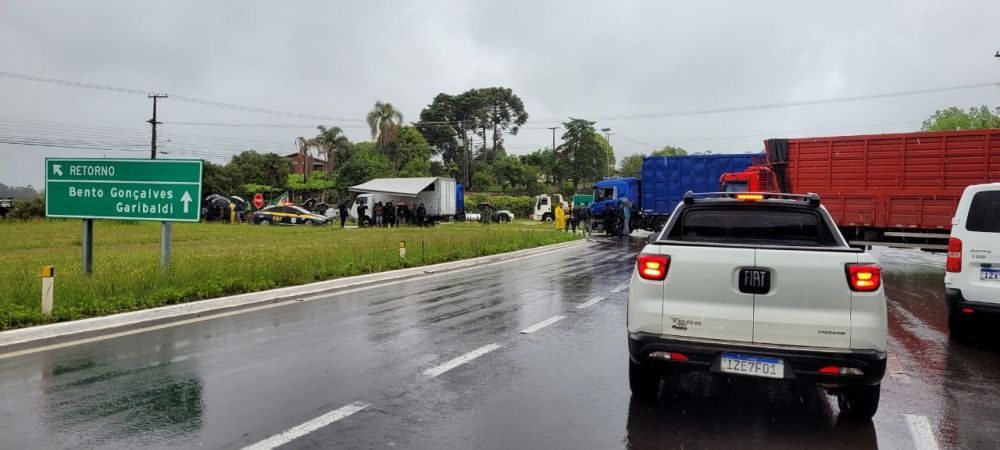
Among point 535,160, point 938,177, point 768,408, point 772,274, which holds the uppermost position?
point 535,160

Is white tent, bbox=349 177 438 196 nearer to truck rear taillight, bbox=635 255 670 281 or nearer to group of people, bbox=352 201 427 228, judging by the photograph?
group of people, bbox=352 201 427 228

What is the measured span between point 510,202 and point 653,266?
2267 inches

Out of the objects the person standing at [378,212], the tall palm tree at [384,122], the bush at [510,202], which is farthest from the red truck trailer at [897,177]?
the tall palm tree at [384,122]

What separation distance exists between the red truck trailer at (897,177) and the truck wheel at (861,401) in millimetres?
12685

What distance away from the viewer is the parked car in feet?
126

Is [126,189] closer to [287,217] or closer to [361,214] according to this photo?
[361,214]

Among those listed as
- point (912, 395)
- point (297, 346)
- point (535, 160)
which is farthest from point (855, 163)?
point (535, 160)

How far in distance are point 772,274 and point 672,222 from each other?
1242mm

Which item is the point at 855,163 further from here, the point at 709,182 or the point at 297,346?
the point at 297,346

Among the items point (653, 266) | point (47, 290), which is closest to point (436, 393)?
point (653, 266)

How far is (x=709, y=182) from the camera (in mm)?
28609

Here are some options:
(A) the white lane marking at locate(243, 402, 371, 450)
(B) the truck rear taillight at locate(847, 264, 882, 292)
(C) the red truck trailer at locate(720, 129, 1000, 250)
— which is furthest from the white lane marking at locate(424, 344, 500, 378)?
(C) the red truck trailer at locate(720, 129, 1000, 250)

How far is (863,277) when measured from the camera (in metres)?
4.24

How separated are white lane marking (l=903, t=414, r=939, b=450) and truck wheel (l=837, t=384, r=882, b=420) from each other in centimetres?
27
